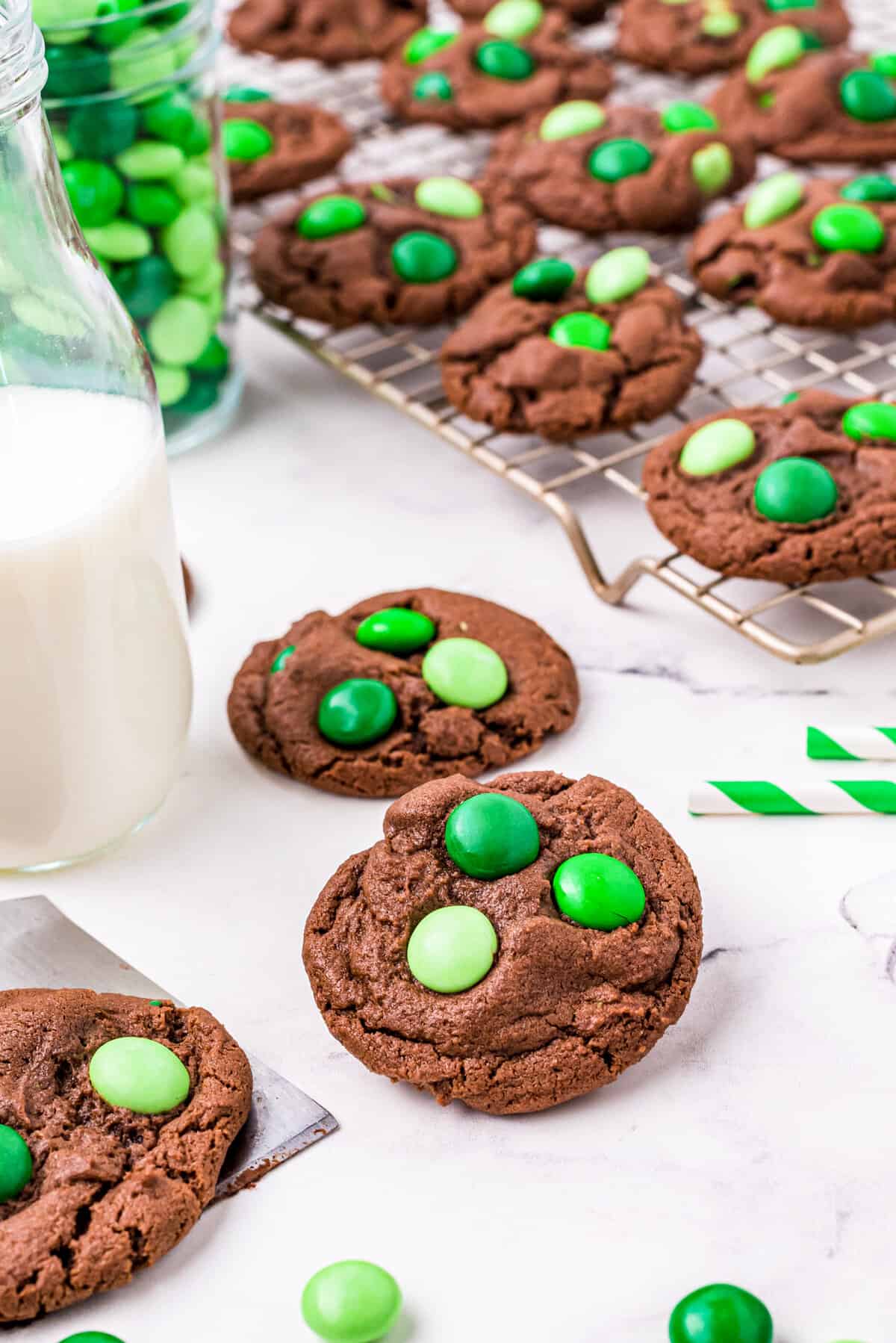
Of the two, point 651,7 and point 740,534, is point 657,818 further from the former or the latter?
point 651,7

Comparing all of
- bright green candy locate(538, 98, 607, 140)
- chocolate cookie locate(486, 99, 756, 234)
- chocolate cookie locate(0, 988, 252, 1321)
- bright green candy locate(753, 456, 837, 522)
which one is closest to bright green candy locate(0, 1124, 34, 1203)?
chocolate cookie locate(0, 988, 252, 1321)

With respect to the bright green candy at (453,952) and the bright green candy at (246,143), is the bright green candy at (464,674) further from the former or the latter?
the bright green candy at (246,143)

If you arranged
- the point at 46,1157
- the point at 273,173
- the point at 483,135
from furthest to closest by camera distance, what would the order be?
1. the point at 483,135
2. the point at 273,173
3. the point at 46,1157

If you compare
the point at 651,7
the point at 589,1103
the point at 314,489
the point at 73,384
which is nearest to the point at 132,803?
the point at 73,384

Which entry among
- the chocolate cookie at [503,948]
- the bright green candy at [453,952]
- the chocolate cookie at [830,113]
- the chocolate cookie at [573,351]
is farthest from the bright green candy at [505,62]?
the bright green candy at [453,952]

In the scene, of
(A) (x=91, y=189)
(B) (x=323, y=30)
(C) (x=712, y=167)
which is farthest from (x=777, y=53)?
(A) (x=91, y=189)

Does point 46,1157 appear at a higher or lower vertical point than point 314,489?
higher

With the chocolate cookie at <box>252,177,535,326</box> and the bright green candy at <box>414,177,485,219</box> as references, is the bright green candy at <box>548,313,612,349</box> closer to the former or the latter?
the chocolate cookie at <box>252,177,535,326</box>
